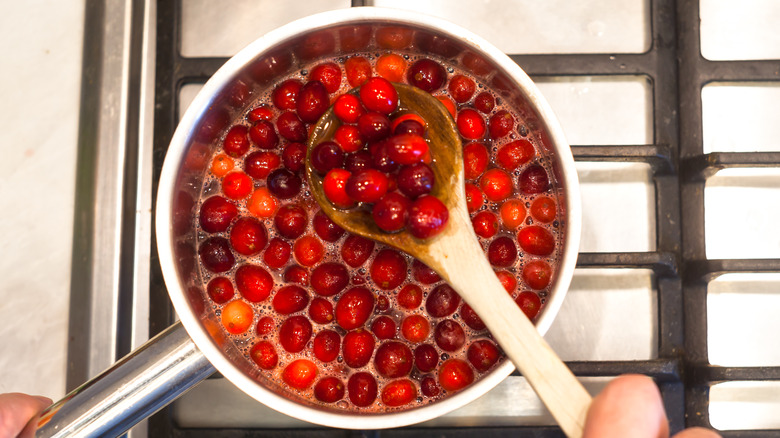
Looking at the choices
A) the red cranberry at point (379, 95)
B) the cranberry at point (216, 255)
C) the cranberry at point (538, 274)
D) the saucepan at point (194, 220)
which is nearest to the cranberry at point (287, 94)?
the saucepan at point (194, 220)

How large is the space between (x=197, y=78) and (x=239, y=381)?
0.53m

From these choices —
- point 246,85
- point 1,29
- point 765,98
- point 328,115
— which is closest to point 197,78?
point 246,85

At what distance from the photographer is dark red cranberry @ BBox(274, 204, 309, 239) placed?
0.81m

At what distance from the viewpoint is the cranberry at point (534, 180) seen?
81 centimetres

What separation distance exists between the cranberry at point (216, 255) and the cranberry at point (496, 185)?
1.30ft

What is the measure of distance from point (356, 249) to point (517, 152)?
282 mm

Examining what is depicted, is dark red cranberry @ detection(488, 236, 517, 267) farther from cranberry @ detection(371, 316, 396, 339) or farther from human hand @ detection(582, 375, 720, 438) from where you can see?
human hand @ detection(582, 375, 720, 438)

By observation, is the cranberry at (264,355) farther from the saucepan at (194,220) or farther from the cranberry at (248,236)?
the cranberry at (248,236)

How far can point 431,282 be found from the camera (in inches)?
31.9

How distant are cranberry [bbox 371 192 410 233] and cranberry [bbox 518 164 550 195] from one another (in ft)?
0.73

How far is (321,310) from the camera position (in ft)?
2.66

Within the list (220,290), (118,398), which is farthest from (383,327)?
(118,398)

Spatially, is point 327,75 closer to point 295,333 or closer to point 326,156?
point 326,156

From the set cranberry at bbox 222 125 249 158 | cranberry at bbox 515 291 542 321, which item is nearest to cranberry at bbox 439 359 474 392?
cranberry at bbox 515 291 542 321
